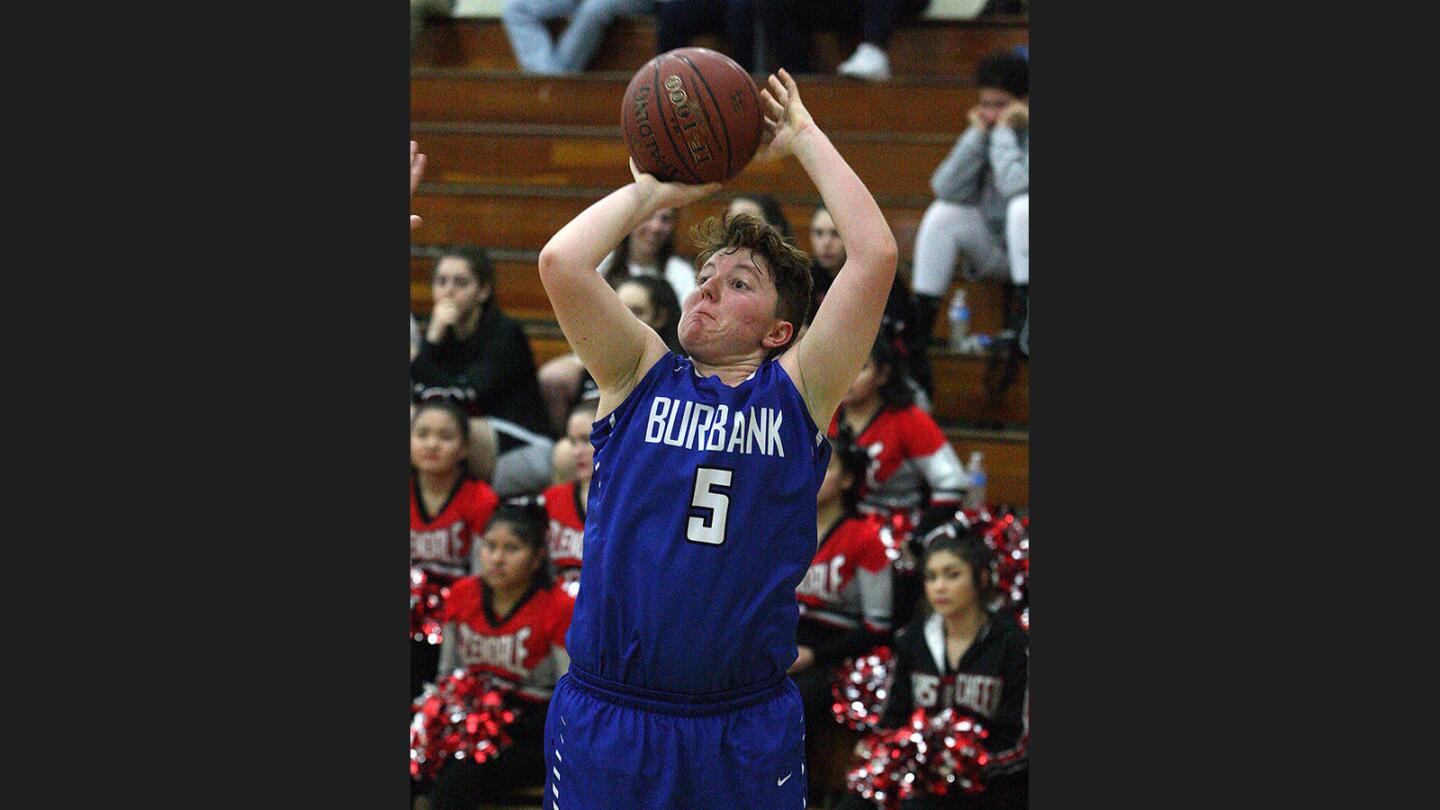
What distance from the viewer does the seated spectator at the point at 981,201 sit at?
8.04 meters

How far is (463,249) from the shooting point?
7371mm

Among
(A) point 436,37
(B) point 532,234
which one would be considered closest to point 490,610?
(B) point 532,234

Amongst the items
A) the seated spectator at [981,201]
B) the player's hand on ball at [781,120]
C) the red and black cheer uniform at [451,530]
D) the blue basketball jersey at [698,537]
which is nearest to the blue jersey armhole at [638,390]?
the blue basketball jersey at [698,537]

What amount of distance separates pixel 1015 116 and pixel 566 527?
137 inches

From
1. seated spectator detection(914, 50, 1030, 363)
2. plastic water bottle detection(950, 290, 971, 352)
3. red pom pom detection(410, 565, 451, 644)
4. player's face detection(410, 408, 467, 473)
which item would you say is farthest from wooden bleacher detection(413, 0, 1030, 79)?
red pom pom detection(410, 565, 451, 644)

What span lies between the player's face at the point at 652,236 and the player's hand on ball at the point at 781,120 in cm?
378

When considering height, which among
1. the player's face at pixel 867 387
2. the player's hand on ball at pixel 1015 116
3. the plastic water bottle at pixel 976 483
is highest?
the player's hand on ball at pixel 1015 116

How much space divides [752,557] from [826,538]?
264 cm

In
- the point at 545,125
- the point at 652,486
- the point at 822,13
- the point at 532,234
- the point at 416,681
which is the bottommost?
the point at 416,681

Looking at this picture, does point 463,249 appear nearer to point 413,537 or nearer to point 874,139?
point 413,537

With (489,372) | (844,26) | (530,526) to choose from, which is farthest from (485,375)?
(844,26)

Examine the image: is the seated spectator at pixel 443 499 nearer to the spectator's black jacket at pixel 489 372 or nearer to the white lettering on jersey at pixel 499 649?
the spectator's black jacket at pixel 489 372

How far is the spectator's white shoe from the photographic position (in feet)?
31.1

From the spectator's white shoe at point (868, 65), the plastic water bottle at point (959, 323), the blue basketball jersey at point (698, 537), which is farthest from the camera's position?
the spectator's white shoe at point (868, 65)
